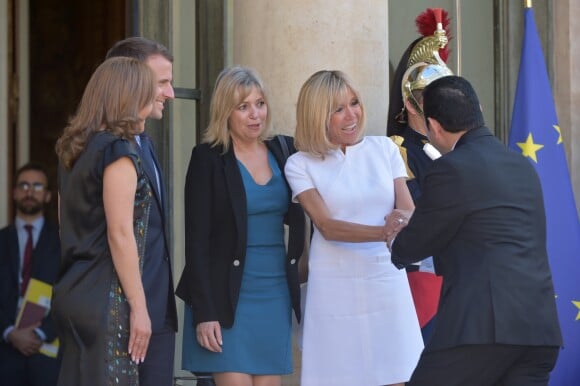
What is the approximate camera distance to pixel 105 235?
4.62m

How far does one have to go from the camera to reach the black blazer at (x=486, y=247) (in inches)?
179

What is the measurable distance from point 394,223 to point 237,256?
627 mm

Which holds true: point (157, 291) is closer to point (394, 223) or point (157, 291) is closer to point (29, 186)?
point (394, 223)

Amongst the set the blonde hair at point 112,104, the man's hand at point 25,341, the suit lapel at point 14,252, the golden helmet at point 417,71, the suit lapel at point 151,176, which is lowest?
the man's hand at point 25,341

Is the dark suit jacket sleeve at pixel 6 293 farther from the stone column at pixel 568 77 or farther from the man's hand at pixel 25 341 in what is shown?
the stone column at pixel 568 77

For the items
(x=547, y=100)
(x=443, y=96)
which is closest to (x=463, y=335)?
(x=443, y=96)

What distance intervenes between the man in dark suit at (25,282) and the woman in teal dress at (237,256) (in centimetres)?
204

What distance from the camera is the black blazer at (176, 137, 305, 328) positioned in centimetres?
541

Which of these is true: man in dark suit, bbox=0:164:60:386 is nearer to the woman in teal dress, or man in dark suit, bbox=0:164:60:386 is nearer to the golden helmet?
the woman in teal dress

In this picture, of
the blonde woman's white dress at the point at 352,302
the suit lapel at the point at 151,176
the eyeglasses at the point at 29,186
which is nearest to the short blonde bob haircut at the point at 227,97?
the blonde woman's white dress at the point at 352,302

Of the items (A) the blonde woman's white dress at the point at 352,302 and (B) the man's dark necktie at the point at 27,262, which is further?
(B) the man's dark necktie at the point at 27,262

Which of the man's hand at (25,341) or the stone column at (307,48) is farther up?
the stone column at (307,48)

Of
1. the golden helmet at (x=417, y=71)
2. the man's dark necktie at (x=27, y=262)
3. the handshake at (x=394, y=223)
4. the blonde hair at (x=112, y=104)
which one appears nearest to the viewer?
the blonde hair at (x=112, y=104)

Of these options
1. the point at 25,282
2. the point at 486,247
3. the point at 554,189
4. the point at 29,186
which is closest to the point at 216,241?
the point at 486,247
